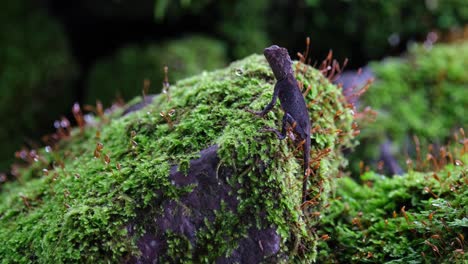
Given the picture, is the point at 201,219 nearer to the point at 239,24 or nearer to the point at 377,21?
the point at 239,24

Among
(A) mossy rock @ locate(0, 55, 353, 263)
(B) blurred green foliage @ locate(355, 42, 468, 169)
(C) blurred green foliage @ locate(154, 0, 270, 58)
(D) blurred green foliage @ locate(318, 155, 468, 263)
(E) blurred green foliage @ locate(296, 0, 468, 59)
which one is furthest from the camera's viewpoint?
(E) blurred green foliage @ locate(296, 0, 468, 59)

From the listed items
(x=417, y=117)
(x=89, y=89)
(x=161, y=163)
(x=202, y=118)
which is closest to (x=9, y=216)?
(x=161, y=163)

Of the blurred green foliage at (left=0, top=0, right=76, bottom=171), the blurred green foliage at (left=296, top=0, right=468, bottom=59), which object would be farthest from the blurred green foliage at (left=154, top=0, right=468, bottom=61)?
the blurred green foliage at (left=0, top=0, right=76, bottom=171)

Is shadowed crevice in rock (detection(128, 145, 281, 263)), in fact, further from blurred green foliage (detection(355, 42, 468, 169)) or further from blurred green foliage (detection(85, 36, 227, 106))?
blurred green foliage (detection(85, 36, 227, 106))

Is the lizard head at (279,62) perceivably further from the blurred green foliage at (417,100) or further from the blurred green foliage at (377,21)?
the blurred green foliage at (377,21)

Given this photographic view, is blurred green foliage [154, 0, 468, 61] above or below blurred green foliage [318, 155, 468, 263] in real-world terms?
above

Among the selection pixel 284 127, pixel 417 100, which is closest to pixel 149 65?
pixel 417 100

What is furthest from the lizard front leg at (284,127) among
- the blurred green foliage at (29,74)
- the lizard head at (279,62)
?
the blurred green foliage at (29,74)
